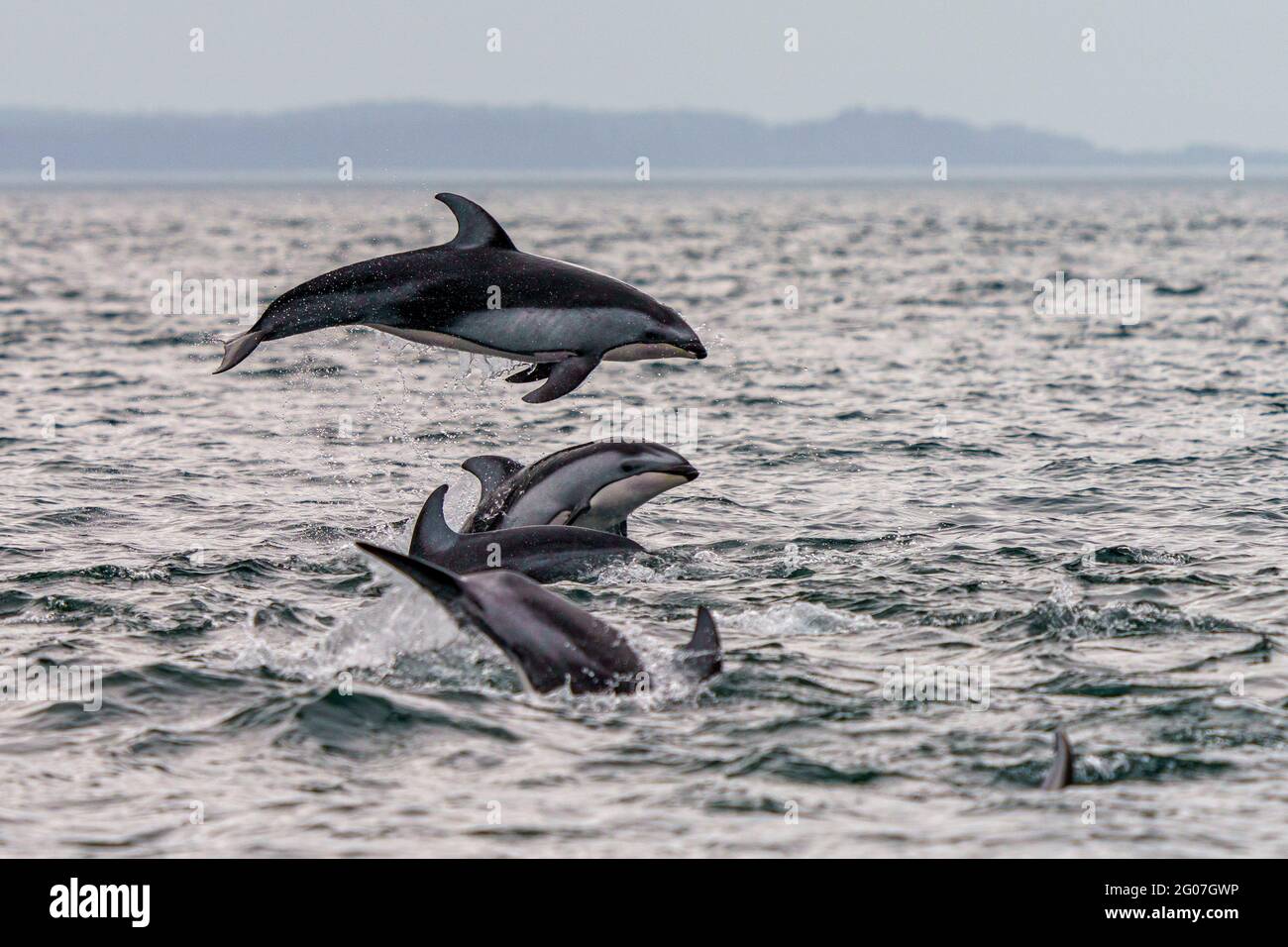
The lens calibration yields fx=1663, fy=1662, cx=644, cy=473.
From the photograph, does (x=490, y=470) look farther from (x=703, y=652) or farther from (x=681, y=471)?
(x=703, y=652)

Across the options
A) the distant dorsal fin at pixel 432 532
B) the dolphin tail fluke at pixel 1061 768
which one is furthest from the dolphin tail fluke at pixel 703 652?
the distant dorsal fin at pixel 432 532

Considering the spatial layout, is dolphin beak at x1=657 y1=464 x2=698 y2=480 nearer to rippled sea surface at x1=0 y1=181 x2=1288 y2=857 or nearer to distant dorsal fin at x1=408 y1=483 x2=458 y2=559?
rippled sea surface at x1=0 y1=181 x2=1288 y2=857

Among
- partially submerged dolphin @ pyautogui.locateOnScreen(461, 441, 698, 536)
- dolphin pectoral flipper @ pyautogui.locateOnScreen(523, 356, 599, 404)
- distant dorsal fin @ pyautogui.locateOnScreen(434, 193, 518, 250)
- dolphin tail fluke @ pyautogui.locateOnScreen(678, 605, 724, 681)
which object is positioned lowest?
dolphin tail fluke @ pyautogui.locateOnScreen(678, 605, 724, 681)

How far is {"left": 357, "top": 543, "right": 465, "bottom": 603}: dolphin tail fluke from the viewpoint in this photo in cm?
950

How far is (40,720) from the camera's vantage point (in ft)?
36.1

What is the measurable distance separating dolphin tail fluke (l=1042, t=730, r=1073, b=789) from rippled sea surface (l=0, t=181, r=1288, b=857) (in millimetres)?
72

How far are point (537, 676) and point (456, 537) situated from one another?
3001 mm

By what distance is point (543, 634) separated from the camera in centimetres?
1058

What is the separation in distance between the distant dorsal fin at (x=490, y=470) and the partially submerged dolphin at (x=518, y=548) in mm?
1202

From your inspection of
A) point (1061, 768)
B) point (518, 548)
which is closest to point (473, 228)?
point (518, 548)

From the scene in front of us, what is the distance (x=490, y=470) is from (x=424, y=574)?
213 inches

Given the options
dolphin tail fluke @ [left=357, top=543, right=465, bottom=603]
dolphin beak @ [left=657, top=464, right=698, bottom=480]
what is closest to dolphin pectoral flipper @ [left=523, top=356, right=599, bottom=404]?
dolphin beak @ [left=657, top=464, right=698, bottom=480]

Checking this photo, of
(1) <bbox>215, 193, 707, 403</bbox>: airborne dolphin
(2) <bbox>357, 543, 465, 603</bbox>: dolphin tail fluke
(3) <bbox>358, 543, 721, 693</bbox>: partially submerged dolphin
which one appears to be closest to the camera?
(2) <bbox>357, 543, 465, 603</bbox>: dolphin tail fluke

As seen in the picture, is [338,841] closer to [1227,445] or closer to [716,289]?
[1227,445]
